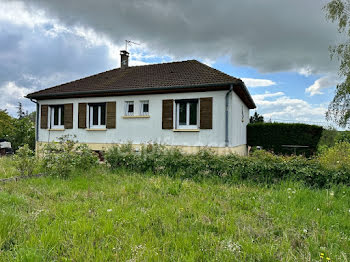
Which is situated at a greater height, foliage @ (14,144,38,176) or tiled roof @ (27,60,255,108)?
tiled roof @ (27,60,255,108)

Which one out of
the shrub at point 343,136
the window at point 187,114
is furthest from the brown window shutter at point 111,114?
the shrub at point 343,136

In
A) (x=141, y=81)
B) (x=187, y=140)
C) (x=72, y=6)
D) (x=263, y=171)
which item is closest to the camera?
(x=263, y=171)

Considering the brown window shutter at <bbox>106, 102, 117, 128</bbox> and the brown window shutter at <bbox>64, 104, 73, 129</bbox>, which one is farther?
the brown window shutter at <bbox>64, 104, 73, 129</bbox>

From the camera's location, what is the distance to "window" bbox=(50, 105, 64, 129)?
49.9ft

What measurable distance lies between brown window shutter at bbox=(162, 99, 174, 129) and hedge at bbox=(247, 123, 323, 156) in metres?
7.17

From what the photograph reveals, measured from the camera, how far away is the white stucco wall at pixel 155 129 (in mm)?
11203

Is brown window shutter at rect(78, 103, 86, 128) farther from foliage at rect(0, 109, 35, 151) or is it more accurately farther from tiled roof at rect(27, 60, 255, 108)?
foliage at rect(0, 109, 35, 151)

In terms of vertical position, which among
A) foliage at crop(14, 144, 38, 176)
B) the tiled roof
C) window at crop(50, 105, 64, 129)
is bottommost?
foliage at crop(14, 144, 38, 176)

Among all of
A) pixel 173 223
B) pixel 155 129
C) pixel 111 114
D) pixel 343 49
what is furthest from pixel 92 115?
pixel 343 49

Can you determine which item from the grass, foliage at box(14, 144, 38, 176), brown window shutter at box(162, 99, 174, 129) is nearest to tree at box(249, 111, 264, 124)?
brown window shutter at box(162, 99, 174, 129)

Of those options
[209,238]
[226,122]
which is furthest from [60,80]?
[209,238]

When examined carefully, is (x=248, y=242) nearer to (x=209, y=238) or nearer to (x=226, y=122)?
(x=209, y=238)

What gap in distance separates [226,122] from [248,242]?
27.3 ft

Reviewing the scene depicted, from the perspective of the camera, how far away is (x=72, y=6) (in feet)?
32.0
